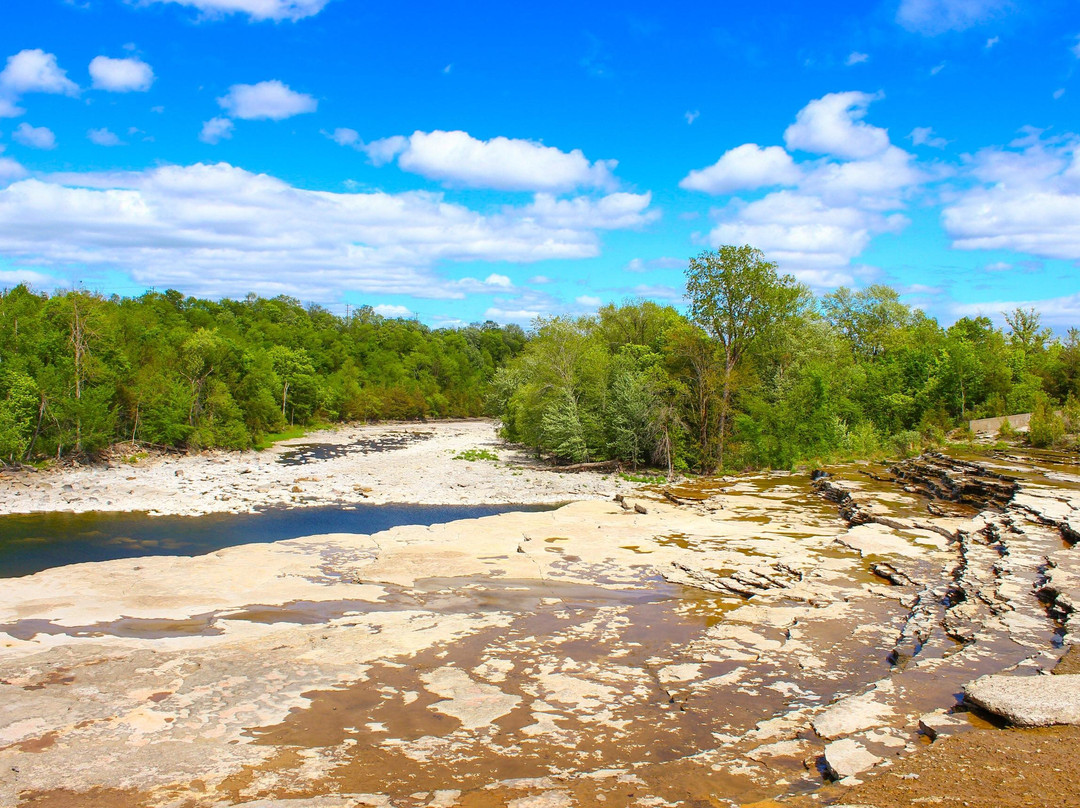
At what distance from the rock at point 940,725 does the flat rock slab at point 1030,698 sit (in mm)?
320

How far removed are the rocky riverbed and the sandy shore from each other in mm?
15301

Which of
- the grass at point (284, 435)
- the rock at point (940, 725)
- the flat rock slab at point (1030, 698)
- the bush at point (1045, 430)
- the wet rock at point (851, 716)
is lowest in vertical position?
the grass at point (284, 435)

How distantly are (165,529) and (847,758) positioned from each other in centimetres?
2503

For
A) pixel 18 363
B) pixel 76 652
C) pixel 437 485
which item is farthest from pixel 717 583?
pixel 18 363

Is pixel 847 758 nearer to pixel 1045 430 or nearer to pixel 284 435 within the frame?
pixel 1045 430

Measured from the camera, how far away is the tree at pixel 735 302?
37.3m

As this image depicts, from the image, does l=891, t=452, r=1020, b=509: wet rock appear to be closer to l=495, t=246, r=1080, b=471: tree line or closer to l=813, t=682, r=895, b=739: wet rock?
l=495, t=246, r=1080, b=471: tree line

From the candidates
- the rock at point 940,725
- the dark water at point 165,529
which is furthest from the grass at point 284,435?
the rock at point 940,725

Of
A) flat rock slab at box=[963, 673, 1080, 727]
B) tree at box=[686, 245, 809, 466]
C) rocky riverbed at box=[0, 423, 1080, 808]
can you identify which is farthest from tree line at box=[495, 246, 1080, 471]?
flat rock slab at box=[963, 673, 1080, 727]

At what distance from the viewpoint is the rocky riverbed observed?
6.57 metres

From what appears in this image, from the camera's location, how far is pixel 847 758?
6.43 metres

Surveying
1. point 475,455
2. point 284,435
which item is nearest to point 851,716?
point 475,455

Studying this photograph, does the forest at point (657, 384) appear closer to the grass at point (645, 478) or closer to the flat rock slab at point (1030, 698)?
the grass at point (645, 478)

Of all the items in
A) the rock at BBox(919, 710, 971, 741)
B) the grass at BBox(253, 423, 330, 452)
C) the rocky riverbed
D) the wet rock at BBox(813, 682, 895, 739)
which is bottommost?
the grass at BBox(253, 423, 330, 452)
